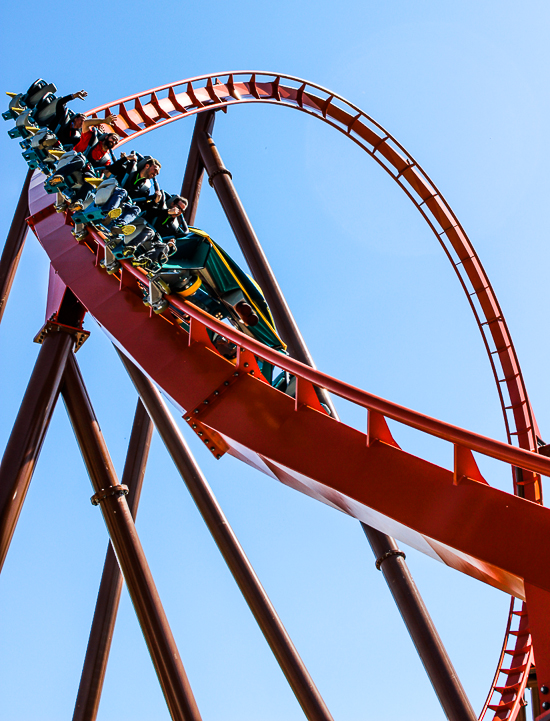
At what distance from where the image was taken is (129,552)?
5.00m

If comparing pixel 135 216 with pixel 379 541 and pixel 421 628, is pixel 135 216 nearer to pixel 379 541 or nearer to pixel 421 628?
pixel 379 541

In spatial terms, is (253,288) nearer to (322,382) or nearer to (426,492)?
(322,382)

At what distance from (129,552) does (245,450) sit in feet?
5.57

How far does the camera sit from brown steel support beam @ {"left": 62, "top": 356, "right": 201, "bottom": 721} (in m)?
4.64

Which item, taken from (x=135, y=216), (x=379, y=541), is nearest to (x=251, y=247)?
(x=135, y=216)

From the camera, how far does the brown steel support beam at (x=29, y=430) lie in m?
4.56

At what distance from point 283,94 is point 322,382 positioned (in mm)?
6560

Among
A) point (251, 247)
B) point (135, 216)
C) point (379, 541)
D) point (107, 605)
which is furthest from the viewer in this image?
point (251, 247)

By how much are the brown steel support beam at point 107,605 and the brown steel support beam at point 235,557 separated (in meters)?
0.95

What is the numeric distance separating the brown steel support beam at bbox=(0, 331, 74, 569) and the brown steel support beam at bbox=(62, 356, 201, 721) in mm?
251

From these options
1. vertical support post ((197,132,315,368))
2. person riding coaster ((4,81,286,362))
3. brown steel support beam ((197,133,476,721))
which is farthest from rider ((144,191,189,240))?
vertical support post ((197,132,315,368))

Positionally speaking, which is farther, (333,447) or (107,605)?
(107,605)

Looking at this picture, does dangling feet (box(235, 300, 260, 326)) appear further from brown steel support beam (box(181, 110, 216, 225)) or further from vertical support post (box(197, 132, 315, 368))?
brown steel support beam (box(181, 110, 216, 225))

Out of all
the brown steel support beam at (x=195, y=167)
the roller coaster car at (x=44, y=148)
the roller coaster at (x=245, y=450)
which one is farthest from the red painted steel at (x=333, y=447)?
the brown steel support beam at (x=195, y=167)
